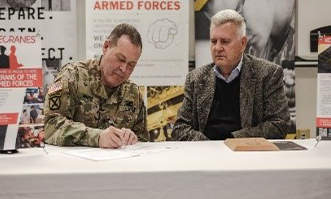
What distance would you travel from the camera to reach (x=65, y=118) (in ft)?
6.87

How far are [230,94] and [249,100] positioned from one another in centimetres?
12

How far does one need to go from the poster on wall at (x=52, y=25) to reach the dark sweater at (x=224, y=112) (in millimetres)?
1409

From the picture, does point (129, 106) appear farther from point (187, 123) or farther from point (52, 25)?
point (52, 25)

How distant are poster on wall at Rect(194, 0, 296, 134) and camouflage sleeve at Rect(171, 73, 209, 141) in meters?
0.98

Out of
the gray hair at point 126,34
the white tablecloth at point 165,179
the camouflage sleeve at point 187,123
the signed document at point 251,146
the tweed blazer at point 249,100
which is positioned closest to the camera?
the white tablecloth at point 165,179

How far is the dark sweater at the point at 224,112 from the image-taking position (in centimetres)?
262

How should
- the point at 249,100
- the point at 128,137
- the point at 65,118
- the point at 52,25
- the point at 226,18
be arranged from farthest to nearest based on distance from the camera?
1. the point at 52,25
2. the point at 226,18
3. the point at 249,100
4. the point at 65,118
5. the point at 128,137

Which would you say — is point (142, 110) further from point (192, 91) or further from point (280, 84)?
point (280, 84)

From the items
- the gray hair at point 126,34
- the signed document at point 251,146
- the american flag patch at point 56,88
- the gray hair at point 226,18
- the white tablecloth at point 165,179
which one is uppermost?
the gray hair at point 226,18

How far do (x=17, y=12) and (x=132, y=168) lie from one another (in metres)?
2.51

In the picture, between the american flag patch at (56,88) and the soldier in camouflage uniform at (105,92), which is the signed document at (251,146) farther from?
the american flag patch at (56,88)

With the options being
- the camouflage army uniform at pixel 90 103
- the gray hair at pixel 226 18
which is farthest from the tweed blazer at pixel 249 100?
the camouflage army uniform at pixel 90 103

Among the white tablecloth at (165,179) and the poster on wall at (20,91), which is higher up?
the poster on wall at (20,91)

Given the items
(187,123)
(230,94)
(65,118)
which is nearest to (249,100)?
(230,94)
